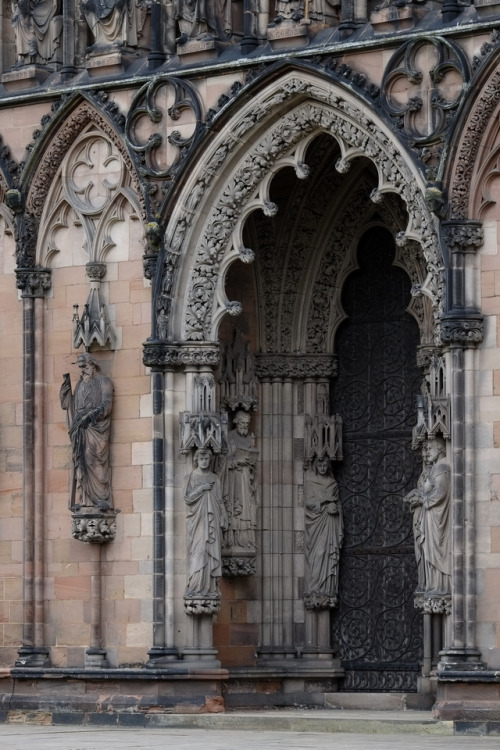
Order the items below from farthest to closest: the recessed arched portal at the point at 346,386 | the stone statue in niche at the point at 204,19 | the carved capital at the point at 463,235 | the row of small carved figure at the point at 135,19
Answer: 1. the recessed arched portal at the point at 346,386
2. the stone statue in niche at the point at 204,19
3. the row of small carved figure at the point at 135,19
4. the carved capital at the point at 463,235

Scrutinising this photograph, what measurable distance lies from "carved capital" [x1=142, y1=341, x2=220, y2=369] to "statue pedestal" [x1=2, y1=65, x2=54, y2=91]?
13.1ft

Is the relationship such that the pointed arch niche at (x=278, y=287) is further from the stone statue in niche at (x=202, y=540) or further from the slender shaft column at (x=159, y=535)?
the stone statue in niche at (x=202, y=540)

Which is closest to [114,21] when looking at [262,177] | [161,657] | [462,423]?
[262,177]

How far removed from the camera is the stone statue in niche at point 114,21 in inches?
1383

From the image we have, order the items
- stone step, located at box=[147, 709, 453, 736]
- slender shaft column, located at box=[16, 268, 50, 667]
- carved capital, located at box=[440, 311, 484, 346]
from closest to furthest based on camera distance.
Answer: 1. stone step, located at box=[147, 709, 453, 736]
2. carved capital, located at box=[440, 311, 484, 346]
3. slender shaft column, located at box=[16, 268, 50, 667]

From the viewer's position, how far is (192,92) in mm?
34375

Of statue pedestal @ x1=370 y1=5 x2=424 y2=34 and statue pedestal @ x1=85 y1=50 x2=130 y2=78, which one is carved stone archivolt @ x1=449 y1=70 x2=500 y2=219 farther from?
statue pedestal @ x1=85 y1=50 x2=130 y2=78

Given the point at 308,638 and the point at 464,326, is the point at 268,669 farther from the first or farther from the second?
the point at 464,326

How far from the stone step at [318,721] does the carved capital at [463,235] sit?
5.35m

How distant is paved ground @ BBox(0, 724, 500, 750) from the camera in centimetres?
2973

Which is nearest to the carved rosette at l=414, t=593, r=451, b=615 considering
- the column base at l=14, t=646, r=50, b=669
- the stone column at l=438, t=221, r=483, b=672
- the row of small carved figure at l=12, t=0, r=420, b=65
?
the stone column at l=438, t=221, r=483, b=672

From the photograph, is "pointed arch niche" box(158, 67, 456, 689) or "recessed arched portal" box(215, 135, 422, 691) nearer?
"pointed arch niche" box(158, 67, 456, 689)

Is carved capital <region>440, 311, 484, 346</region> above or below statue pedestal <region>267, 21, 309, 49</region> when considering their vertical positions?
below

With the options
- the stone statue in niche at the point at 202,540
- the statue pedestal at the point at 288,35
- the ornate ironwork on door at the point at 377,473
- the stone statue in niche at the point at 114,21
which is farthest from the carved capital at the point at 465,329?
the stone statue in niche at the point at 114,21
